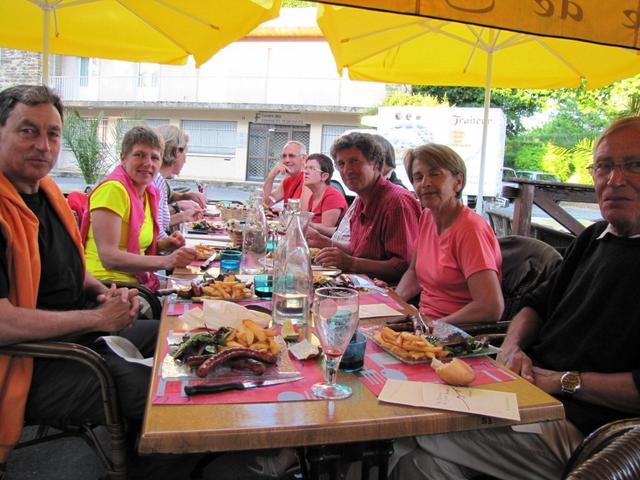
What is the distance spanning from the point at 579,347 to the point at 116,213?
7.18ft

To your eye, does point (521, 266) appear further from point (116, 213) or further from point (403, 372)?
point (116, 213)

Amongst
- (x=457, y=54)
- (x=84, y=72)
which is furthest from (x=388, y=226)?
(x=84, y=72)

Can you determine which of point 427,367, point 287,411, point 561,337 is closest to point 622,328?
point 561,337

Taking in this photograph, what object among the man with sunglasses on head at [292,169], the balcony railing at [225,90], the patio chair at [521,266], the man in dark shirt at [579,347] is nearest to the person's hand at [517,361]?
the man in dark shirt at [579,347]

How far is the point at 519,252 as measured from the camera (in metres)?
2.45

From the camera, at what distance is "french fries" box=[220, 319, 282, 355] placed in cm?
137

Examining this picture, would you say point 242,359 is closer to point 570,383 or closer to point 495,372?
point 495,372

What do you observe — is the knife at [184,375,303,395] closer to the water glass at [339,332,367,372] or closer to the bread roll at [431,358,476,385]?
the water glass at [339,332,367,372]

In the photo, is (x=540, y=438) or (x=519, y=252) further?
(x=519, y=252)

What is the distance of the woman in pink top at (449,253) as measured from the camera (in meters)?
2.12

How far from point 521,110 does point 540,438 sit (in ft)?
81.7

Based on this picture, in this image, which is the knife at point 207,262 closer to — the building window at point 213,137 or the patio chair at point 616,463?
the patio chair at point 616,463

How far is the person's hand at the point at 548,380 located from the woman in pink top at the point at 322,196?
3.03 metres

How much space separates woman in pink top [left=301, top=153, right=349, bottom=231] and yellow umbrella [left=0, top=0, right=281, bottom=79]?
138 centimetres
